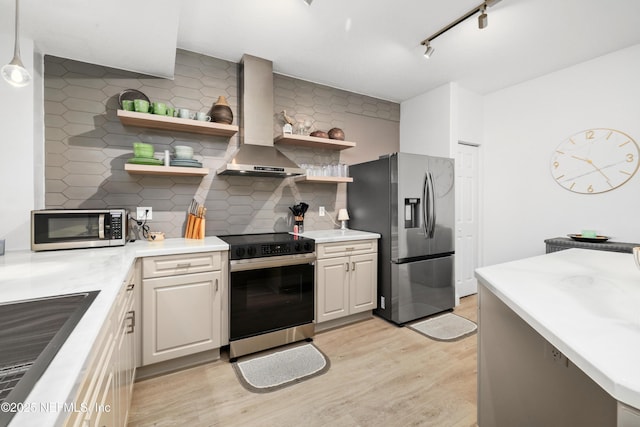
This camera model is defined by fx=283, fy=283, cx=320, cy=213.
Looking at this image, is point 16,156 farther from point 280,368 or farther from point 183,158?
point 280,368

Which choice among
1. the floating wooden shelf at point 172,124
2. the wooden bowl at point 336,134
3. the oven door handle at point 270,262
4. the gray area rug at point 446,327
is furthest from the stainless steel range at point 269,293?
the wooden bowl at point 336,134

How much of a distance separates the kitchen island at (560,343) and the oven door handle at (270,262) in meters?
1.53

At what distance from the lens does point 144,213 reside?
2598mm

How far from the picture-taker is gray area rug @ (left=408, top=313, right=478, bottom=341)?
2803 millimetres

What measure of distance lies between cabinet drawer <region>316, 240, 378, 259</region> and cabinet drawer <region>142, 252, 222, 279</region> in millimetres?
980

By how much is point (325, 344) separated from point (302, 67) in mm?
2938

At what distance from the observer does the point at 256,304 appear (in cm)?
243

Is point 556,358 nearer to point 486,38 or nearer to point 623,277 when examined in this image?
point 623,277

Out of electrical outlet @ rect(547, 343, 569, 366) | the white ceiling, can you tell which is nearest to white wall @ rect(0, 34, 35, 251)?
the white ceiling

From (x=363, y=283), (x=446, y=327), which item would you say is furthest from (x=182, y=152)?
(x=446, y=327)

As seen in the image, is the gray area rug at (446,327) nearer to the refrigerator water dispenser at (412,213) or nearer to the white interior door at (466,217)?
the white interior door at (466,217)

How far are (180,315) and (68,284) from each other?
1072mm

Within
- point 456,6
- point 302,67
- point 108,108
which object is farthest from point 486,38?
point 108,108

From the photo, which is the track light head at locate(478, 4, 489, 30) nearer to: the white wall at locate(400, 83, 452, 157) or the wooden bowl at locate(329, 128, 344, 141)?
the white wall at locate(400, 83, 452, 157)
